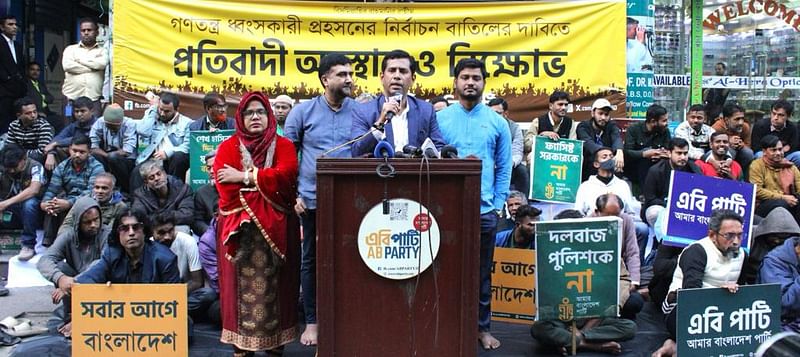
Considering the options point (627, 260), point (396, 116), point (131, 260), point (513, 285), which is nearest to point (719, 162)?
point (627, 260)

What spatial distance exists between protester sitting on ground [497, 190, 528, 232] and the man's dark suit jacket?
248cm

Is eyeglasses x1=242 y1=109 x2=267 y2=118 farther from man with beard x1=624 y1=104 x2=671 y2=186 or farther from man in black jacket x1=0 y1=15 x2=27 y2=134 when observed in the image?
man in black jacket x1=0 y1=15 x2=27 y2=134

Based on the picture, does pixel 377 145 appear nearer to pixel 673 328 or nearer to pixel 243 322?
pixel 243 322

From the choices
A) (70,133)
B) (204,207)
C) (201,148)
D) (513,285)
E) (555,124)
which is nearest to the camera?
(513,285)

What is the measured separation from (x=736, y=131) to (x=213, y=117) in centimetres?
552

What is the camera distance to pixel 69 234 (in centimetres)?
697

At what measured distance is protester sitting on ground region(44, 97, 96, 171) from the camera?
891 centimetres

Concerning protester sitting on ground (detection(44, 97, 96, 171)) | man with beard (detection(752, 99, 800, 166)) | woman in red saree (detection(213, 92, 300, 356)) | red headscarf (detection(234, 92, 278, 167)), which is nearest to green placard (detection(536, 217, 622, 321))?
woman in red saree (detection(213, 92, 300, 356))

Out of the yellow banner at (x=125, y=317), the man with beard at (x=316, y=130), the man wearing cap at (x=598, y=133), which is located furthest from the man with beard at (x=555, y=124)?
the yellow banner at (x=125, y=317)

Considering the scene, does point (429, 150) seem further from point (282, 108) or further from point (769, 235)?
point (282, 108)

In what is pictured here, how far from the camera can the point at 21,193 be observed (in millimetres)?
8336

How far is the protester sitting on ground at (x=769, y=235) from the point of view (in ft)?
24.1

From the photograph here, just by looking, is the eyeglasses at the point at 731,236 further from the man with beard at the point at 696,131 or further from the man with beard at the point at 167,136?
the man with beard at the point at 167,136

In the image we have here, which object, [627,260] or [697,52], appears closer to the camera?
[627,260]
